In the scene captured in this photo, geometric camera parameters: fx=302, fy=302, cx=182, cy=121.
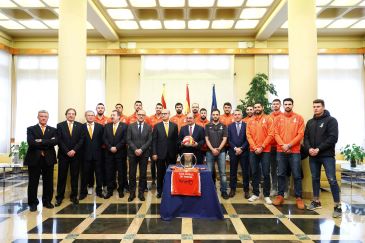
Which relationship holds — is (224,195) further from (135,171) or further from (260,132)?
(135,171)

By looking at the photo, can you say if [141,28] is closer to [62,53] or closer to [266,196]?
[62,53]

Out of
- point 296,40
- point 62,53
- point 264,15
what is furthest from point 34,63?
point 296,40

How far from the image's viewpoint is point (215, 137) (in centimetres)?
508

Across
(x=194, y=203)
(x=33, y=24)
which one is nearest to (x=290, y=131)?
(x=194, y=203)

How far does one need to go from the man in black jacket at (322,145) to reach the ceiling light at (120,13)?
5.46 meters

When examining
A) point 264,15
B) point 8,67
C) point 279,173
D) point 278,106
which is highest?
point 264,15

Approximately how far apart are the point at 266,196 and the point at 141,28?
6.40m

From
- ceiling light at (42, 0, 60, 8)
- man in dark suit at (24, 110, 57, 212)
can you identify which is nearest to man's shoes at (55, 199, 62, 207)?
man in dark suit at (24, 110, 57, 212)

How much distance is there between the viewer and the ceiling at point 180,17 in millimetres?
7359

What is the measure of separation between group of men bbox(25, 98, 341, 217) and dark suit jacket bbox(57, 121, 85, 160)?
0.01 m

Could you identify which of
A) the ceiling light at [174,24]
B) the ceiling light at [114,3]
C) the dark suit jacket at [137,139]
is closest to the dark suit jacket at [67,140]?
the dark suit jacket at [137,139]

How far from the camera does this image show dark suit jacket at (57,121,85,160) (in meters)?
4.79

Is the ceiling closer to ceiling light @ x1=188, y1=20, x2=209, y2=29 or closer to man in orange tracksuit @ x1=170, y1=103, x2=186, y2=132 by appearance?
A: ceiling light @ x1=188, y1=20, x2=209, y2=29

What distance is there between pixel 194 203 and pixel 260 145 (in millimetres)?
1563
